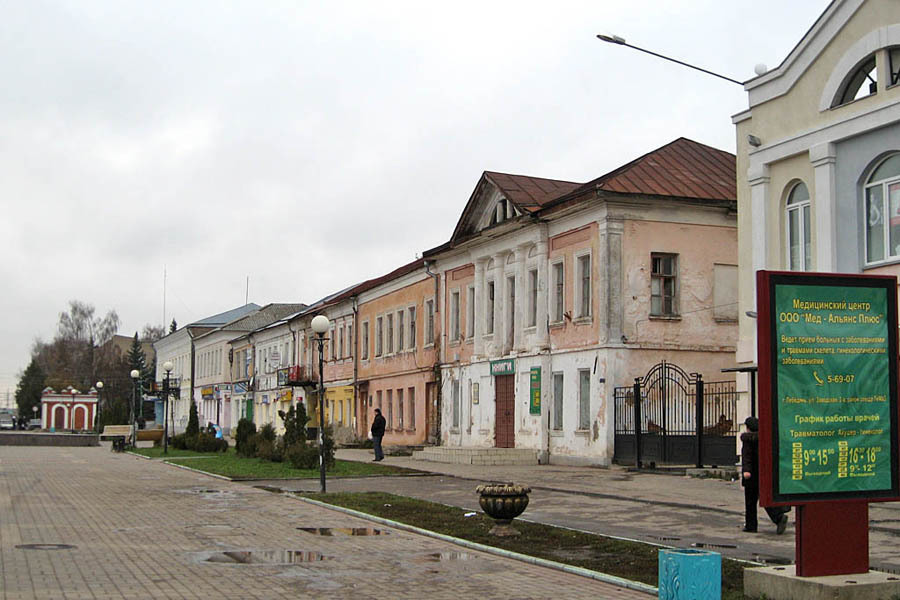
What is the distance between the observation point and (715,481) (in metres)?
22.8

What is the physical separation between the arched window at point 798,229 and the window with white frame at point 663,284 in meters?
8.20

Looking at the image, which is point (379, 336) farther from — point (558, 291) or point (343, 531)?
point (343, 531)

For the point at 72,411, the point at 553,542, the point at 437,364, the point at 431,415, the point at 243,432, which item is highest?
the point at 437,364

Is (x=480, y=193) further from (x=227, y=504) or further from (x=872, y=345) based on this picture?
(x=872, y=345)

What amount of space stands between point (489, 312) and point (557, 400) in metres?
6.08

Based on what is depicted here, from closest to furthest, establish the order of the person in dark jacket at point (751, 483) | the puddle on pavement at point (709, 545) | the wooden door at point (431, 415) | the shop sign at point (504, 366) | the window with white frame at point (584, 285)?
the puddle on pavement at point (709, 545), the person in dark jacket at point (751, 483), the window with white frame at point (584, 285), the shop sign at point (504, 366), the wooden door at point (431, 415)

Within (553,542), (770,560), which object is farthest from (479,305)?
(770,560)

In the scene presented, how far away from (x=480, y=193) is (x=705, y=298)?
31.1ft

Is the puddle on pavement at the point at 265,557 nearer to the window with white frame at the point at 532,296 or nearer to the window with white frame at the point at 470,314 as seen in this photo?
the window with white frame at the point at 532,296

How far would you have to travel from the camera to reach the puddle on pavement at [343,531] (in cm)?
1416

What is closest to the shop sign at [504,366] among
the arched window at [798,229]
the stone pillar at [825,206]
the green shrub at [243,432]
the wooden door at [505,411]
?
the wooden door at [505,411]

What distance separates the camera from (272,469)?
29.0 m

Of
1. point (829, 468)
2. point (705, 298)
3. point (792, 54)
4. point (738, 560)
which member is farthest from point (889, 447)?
point (705, 298)

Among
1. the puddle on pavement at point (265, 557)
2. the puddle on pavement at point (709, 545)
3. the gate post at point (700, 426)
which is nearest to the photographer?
the puddle on pavement at point (265, 557)
